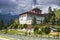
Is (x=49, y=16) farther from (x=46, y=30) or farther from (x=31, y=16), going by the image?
(x=46, y=30)

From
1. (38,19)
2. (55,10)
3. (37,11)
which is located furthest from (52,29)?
(37,11)

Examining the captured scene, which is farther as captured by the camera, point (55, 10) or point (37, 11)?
point (37, 11)

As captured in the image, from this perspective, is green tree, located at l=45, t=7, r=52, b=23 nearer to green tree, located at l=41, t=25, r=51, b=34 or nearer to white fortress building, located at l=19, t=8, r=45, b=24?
white fortress building, located at l=19, t=8, r=45, b=24

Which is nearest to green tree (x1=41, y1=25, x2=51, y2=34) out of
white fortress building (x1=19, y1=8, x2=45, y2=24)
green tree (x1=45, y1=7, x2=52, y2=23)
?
green tree (x1=45, y1=7, x2=52, y2=23)

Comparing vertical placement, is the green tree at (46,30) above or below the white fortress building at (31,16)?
below

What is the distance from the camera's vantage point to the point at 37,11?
6169 centimetres

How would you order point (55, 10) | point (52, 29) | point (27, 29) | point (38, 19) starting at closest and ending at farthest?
point (52, 29), point (27, 29), point (55, 10), point (38, 19)

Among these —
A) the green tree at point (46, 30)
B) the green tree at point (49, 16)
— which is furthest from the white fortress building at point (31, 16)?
the green tree at point (46, 30)

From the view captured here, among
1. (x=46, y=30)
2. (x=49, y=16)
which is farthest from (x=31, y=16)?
(x=46, y=30)

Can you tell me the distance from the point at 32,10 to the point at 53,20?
1393cm

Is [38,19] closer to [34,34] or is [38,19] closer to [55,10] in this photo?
[55,10]

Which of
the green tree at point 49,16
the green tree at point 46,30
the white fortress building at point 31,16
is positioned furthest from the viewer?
the white fortress building at point 31,16

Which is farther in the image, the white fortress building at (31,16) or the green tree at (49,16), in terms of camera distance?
the white fortress building at (31,16)

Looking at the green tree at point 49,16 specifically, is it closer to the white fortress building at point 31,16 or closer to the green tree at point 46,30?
the white fortress building at point 31,16
